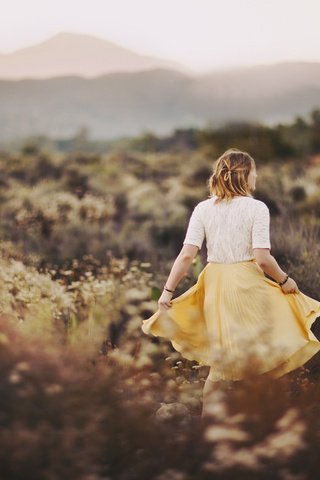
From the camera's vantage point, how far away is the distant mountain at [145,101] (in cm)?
5584

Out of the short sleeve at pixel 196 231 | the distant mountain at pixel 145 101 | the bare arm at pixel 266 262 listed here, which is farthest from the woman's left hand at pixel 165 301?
the distant mountain at pixel 145 101

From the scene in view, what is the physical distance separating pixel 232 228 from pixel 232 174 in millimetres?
330

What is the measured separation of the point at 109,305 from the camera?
19.9ft

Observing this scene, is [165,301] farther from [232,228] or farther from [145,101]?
[145,101]

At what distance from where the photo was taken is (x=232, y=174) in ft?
14.8

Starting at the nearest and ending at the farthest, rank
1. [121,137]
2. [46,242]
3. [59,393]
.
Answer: [59,393], [46,242], [121,137]

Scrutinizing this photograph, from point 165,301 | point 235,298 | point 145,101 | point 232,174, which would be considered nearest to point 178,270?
point 165,301

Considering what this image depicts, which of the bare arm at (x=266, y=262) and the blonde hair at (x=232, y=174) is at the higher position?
the blonde hair at (x=232, y=174)

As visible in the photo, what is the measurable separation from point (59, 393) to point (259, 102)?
5362 centimetres

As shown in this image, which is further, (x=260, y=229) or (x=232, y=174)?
(x=232, y=174)

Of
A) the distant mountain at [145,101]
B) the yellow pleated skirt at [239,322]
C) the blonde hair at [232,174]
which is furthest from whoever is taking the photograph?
the distant mountain at [145,101]

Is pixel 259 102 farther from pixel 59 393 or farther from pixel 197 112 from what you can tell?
pixel 59 393

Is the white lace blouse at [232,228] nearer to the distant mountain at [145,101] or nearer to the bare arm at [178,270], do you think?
the bare arm at [178,270]

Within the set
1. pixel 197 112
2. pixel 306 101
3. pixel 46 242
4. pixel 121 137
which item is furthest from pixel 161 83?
pixel 46 242
